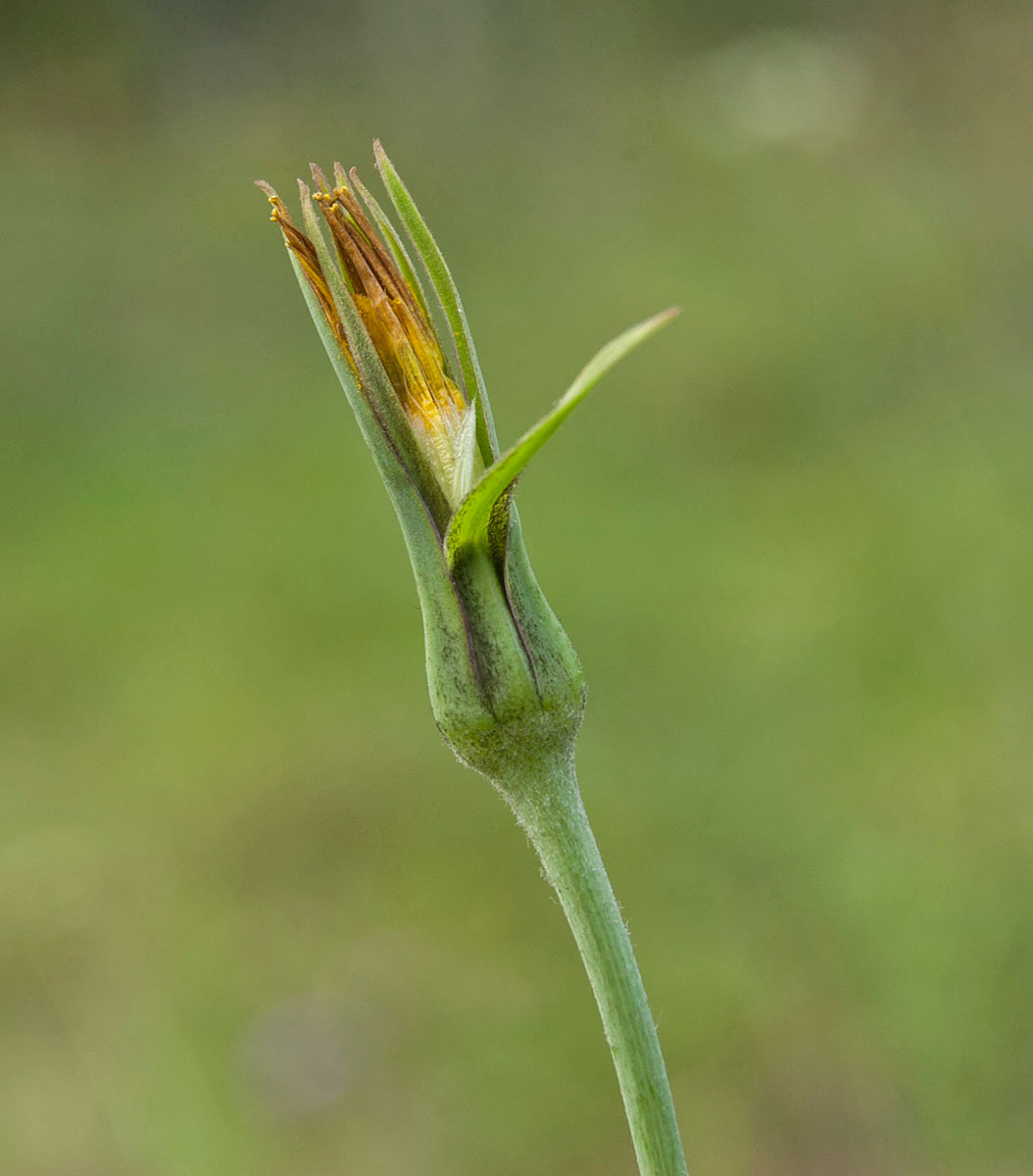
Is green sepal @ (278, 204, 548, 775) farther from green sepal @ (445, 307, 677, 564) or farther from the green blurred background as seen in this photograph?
the green blurred background

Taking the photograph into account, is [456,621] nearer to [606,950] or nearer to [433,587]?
[433,587]

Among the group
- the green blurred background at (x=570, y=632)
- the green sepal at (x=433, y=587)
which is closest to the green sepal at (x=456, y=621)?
the green sepal at (x=433, y=587)

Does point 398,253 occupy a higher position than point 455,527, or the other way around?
point 398,253

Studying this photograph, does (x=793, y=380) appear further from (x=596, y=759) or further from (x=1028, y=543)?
(x=596, y=759)

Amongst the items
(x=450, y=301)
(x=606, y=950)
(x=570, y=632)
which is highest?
(x=570, y=632)

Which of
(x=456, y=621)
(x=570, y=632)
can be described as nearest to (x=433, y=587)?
(x=456, y=621)

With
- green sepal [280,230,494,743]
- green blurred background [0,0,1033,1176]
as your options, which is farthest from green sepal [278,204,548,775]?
green blurred background [0,0,1033,1176]

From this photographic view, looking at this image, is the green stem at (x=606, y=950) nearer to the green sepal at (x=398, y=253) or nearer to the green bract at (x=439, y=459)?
the green bract at (x=439, y=459)

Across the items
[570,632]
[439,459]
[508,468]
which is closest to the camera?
[508,468]
